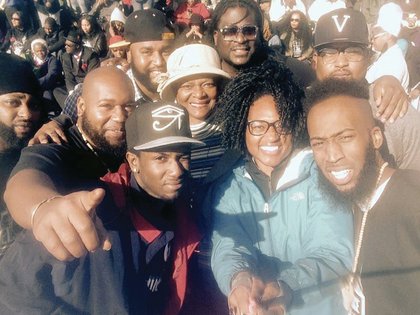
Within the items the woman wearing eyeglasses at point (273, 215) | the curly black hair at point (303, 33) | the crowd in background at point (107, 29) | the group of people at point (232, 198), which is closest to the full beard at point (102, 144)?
the group of people at point (232, 198)

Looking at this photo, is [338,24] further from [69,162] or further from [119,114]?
[69,162]

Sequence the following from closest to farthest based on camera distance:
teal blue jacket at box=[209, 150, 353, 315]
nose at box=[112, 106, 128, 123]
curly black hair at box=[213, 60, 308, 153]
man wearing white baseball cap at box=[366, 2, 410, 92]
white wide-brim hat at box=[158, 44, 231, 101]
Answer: teal blue jacket at box=[209, 150, 353, 315] < curly black hair at box=[213, 60, 308, 153] < nose at box=[112, 106, 128, 123] < white wide-brim hat at box=[158, 44, 231, 101] < man wearing white baseball cap at box=[366, 2, 410, 92]

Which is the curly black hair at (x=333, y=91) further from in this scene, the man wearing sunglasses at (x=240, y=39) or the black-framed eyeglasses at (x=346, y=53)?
the man wearing sunglasses at (x=240, y=39)

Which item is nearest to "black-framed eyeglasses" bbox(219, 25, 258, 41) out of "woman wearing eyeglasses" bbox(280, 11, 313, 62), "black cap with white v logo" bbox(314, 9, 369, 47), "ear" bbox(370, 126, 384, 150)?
"black cap with white v logo" bbox(314, 9, 369, 47)

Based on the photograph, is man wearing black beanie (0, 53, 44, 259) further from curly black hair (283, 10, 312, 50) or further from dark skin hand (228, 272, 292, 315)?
curly black hair (283, 10, 312, 50)

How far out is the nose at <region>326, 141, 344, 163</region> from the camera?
8.31 feet

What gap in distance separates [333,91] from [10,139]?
219cm

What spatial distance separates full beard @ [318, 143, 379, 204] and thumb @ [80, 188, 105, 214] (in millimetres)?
1536

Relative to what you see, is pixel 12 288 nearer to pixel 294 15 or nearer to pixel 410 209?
pixel 410 209

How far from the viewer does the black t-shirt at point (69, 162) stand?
95.4 inches

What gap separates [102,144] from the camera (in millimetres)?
3082

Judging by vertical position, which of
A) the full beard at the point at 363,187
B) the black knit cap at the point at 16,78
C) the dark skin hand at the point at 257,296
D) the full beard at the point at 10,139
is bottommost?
the dark skin hand at the point at 257,296

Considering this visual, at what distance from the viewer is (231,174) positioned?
2930 mm

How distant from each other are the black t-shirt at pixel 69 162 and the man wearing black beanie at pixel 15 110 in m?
0.37
